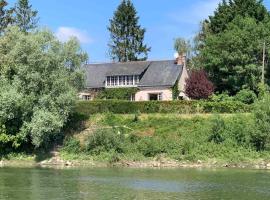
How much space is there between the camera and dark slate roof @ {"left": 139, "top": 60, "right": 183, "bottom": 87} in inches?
3231

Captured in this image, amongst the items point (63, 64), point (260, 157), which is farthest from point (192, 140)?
point (63, 64)

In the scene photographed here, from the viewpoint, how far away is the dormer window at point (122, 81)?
85381mm

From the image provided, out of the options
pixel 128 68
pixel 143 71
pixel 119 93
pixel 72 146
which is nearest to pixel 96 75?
pixel 128 68

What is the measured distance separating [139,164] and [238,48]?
30.0 meters

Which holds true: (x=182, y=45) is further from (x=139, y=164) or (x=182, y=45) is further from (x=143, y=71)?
(x=139, y=164)

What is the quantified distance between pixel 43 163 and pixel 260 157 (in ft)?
69.0

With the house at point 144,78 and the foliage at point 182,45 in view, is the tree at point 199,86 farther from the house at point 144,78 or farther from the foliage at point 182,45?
the foliage at point 182,45

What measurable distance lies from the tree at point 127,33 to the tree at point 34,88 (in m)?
51.6

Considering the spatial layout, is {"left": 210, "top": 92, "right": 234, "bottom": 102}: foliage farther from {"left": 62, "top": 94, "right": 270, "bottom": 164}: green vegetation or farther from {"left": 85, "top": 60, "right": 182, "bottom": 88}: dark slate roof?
{"left": 62, "top": 94, "right": 270, "bottom": 164}: green vegetation

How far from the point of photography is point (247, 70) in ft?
245

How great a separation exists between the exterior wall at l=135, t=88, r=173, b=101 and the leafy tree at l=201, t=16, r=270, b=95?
693 centimetres

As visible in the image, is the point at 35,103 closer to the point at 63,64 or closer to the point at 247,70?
the point at 63,64

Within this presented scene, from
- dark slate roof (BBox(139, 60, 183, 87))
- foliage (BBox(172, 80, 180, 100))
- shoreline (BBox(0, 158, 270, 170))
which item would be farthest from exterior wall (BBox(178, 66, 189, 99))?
shoreline (BBox(0, 158, 270, 170))

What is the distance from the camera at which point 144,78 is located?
84.7 metres
